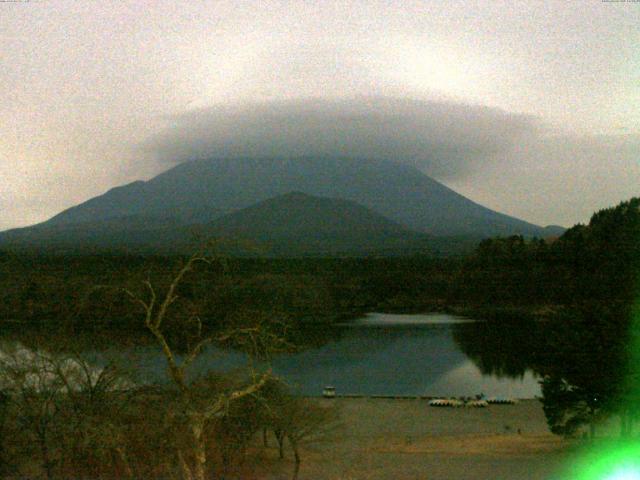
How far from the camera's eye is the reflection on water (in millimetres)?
26344

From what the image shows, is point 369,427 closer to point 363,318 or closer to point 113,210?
point 363,318

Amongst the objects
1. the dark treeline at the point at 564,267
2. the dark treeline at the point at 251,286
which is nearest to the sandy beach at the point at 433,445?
the dark treeline at the point at 251,286

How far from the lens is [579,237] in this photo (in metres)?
55.2

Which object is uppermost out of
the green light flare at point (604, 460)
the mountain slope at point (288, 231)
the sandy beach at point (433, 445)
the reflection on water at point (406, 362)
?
the mountain slope at point (288, 231)

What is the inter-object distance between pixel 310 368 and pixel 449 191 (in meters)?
158

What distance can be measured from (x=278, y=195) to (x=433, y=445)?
14854 cm

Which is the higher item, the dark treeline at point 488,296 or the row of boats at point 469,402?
the dark treeline at point 488,296

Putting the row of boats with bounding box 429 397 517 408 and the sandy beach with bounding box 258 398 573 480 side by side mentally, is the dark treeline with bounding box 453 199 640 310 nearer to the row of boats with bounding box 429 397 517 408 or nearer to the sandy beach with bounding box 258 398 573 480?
the row of boats with bounding box 429 397 517 408

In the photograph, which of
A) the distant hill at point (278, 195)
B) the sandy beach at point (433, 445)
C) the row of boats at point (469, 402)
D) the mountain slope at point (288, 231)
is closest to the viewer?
the sandy beach at point (433, 445)

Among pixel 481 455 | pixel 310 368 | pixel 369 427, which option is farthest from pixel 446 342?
pixel 481 455

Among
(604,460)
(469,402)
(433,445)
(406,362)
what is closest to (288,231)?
(406,362)

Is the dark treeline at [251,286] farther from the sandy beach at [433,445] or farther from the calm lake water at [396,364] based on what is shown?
the sandy beach at [433,445]

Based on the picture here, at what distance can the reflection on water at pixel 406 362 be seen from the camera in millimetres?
26344

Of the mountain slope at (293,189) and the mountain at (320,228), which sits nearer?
the mountain at (320,228)
